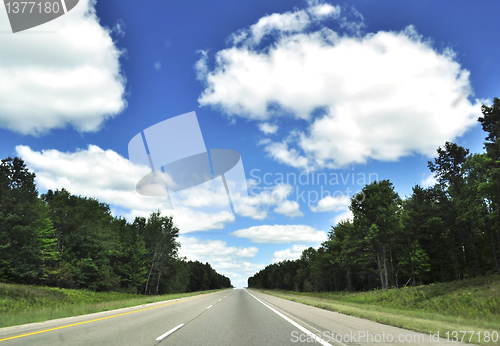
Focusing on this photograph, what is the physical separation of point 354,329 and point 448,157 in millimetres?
42778

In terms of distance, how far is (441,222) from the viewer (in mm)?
43469

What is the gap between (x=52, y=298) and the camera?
30.1 metres

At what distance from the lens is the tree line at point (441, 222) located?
34.1 m

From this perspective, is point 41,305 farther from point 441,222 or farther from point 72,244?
point 441,222

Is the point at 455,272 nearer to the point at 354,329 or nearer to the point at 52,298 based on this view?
the point at 354,329

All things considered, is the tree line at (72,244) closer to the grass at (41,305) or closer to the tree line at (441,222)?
the grass at (41,305)

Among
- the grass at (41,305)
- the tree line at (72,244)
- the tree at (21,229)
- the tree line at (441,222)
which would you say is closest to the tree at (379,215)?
the tree line at (441,222)

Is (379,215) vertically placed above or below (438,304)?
above

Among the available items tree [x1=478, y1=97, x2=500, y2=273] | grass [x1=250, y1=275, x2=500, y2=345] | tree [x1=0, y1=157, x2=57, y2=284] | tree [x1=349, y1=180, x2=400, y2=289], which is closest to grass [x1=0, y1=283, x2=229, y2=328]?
tree [x1=0, y1=157, x2=57, y2=284]

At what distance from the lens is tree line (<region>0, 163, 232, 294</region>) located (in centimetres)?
3997

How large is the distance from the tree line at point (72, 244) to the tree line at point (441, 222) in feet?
130

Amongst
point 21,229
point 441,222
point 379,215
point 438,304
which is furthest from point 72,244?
point 441,222

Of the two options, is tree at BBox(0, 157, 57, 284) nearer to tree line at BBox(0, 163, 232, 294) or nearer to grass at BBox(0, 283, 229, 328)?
tree line at BBox(0, 163, 232, 294)

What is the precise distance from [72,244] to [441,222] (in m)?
58.6
